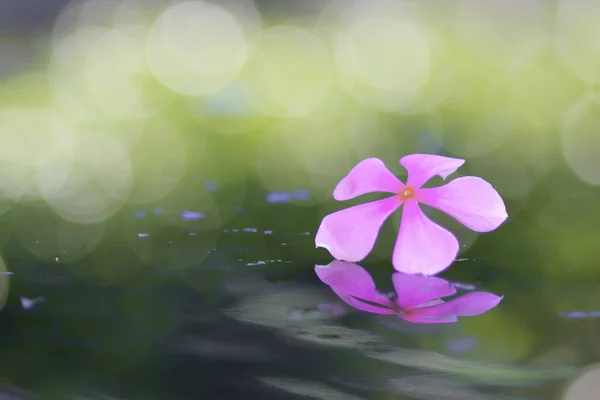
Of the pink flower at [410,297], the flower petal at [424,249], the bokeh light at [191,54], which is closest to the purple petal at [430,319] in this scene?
the pink flower at [410,297]

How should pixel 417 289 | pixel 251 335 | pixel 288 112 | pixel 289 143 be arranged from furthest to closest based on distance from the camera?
pixel 288 112
pixel 289 143
pixel 417 289
pixel 251 335

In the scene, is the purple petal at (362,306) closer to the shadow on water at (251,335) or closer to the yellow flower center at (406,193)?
the shadow on water at (251,335)

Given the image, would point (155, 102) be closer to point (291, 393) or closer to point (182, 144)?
point (182, 144)

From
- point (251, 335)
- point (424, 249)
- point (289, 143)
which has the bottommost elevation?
point (251, 335)

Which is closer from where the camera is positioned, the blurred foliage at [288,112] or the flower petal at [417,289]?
the flower petal at [417,289]

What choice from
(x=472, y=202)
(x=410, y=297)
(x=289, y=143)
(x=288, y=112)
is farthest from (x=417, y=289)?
(x=288, y=112)

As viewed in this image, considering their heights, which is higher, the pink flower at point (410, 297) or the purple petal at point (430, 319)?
the pink flower at point (410, 297)

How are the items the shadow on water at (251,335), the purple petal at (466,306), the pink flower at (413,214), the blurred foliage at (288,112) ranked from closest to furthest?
1. the shadow on water at (251,335)
2. the purple petal at (466,306)
3. the pink flower at (413,214)
4. the blurred foliage at (288,112)

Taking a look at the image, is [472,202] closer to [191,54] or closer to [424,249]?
[424,249]
